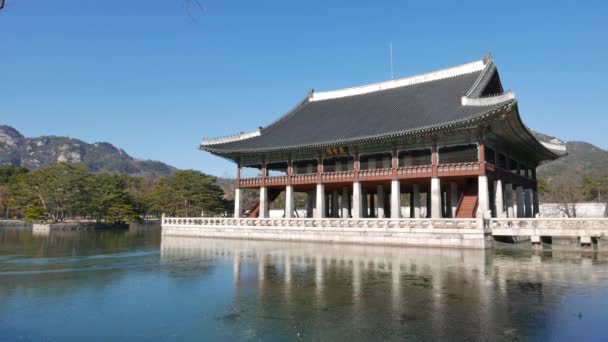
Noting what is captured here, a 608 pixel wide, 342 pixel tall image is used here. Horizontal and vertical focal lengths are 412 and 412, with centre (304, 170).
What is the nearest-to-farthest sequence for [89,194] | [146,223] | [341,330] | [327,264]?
[341,330]
[327,264]
[89,194]
[146,223]

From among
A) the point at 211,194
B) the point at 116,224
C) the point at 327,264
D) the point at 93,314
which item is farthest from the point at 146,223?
the point at 93,314

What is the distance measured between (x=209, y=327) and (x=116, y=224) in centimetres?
5990

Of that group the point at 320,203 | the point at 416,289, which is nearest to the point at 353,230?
the point at 320,203

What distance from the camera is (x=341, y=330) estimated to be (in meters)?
8.53

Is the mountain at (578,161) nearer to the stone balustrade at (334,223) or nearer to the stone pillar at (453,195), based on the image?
the stone pillar at (453,195)

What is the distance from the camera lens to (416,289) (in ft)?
42.7

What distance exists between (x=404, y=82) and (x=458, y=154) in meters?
12.6

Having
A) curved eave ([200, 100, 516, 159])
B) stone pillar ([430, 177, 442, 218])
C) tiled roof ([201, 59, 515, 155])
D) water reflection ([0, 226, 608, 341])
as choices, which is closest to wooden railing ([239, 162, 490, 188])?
stone pillar ([430, 177, 442, 218])

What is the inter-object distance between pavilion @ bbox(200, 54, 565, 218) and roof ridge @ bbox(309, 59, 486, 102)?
101 mm

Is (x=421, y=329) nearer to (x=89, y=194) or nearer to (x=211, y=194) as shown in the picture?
(x=211, y=194)

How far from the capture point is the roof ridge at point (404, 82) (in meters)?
37.0

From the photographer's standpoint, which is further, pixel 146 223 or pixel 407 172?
pixel 146 223

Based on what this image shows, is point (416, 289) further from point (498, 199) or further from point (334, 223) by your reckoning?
point (498, 199)

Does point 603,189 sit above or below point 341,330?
above
